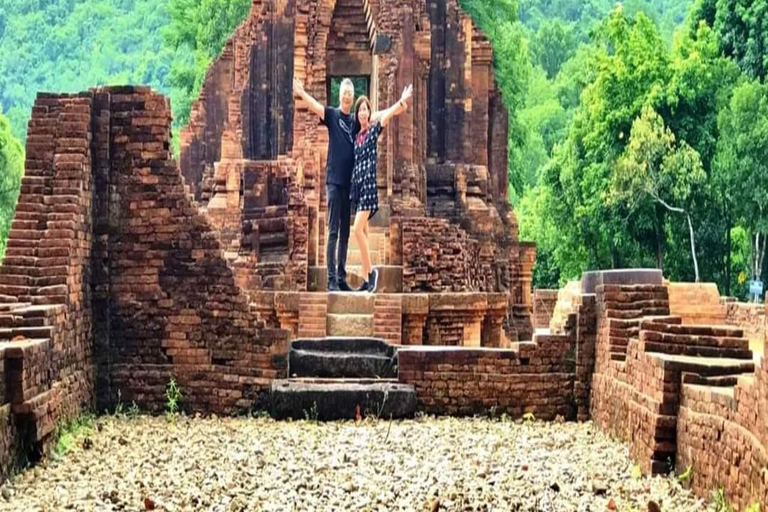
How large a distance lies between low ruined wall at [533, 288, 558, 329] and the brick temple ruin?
6619mm

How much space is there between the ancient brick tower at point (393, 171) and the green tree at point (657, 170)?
5.68m

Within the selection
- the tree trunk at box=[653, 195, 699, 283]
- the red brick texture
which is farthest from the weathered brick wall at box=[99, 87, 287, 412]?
the tree trunk at box=[653, 195, 699, 283]

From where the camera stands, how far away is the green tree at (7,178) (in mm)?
35406

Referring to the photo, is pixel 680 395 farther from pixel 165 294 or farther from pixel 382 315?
pixel 382 315

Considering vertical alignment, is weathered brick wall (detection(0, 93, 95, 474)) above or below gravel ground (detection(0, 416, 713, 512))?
above

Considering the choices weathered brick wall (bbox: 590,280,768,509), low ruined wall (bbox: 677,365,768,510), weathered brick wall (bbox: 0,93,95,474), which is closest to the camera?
low ruined wall (bbox: 677,365,768,510)

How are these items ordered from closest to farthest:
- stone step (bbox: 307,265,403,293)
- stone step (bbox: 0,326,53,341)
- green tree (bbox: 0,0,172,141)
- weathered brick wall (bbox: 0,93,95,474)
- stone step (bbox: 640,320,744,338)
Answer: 1. stone step (bbox: 0,326,53,341)
2. weathered brick wall (bbox: 0,93,95,474)
3. stone step (bbox: 640,320,744,338)
4. stone step (bbox: 307,265,403,293)
5. green tree (bbox: 0,0,172,141)

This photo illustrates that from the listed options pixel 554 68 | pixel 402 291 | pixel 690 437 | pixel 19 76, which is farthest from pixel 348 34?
pixel 19 76

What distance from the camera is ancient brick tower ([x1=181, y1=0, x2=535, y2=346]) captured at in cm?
1603

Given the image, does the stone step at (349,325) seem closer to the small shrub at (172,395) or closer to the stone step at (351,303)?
the stone step at (351,303)

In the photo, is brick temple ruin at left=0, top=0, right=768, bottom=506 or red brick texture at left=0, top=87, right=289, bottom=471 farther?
red brick texture at left=0, top=87, right=289, bottom=471

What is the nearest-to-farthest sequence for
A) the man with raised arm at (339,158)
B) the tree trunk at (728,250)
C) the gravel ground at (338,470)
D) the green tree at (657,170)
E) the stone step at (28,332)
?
the gravel ground at (338,470)
the stone step at (28,332)
the man with raised arm at (339,158)
the green tree at (657,170)
the tree trunk at (728,250)

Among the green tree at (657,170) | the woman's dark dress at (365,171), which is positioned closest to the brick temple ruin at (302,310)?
the woman's dark dress at (365,171)

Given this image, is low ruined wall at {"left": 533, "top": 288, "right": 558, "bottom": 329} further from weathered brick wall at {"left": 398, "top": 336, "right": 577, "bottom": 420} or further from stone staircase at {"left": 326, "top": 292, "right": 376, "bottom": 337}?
weathered brick wall at {"left": 398, "top": 336, "right": 577, "bottom": 420}
